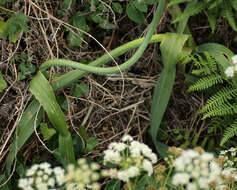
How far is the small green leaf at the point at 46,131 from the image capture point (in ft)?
6.37

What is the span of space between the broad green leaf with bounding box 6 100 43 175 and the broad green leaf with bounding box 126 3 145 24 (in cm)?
70

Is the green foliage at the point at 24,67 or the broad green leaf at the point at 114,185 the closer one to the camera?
the broad green leaf at the point at 114,185

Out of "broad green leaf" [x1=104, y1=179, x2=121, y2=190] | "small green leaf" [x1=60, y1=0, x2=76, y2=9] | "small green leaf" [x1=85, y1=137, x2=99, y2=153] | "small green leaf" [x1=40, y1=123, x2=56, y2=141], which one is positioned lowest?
"broad green leaf" [x1=104, y1=179, x2=121, y2=190]

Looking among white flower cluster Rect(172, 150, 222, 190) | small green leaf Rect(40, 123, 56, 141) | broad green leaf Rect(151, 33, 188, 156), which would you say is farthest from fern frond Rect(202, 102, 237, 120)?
white flower cluster Rect(172, 150, 222, 190)

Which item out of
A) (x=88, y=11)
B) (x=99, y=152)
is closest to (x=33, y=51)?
(x=88, y=11)

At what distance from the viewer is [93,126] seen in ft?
7.06

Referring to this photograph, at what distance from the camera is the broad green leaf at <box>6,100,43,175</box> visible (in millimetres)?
1874

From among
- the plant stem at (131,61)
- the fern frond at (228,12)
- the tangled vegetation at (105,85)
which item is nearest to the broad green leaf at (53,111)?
the tangled vegetation at (105,85)

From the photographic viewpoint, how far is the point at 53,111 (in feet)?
5.95

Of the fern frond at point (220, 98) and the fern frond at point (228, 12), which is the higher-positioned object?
the fern frond at point (228, 12)

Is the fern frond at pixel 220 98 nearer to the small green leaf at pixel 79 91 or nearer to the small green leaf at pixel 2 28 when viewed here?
the small green leaf at pixel 79 91

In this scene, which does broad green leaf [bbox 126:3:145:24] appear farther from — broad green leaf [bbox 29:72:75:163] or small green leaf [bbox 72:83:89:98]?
broad green leaf [bbox 29:72:75:163]

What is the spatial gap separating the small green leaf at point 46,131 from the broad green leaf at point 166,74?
1.79 ft

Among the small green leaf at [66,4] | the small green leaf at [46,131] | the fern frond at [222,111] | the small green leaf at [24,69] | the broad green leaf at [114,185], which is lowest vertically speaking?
the broad green leaf at [114,185]
